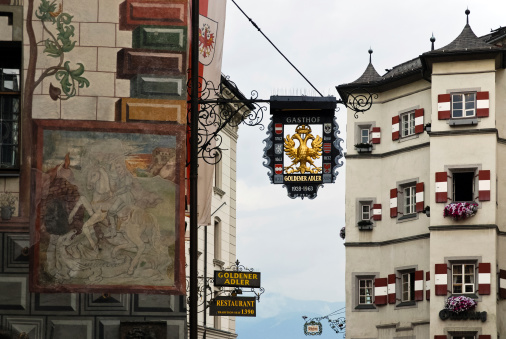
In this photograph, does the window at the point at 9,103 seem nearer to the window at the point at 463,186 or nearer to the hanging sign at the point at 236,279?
the hanging sign at the point at 236,279

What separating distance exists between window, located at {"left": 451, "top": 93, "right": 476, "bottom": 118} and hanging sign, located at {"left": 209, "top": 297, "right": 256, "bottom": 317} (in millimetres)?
21496

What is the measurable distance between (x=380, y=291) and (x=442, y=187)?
6.12m

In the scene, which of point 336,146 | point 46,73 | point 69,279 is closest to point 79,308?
point 69,279

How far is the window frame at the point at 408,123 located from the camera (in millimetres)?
51250

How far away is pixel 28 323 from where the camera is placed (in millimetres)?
16219

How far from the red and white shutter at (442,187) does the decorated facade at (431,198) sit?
0.13 feet

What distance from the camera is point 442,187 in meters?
47.4

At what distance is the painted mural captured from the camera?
16.5 metres

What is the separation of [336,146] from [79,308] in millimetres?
4672

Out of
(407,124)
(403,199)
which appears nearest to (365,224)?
(403,199)

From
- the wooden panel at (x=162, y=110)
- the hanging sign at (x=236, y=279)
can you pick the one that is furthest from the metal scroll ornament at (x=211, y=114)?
the hanging sign at (x=236, y=279)

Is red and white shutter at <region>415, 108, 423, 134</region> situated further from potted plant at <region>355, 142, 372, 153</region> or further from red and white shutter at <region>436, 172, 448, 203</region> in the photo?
red and white shutter at <region>436, 172, 448, 203</region>

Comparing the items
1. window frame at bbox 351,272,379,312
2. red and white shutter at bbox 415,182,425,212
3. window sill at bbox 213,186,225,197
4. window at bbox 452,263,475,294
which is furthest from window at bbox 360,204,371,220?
window sill at bbox 213,186,225,197

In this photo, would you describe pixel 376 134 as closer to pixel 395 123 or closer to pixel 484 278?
pixel 395 123
